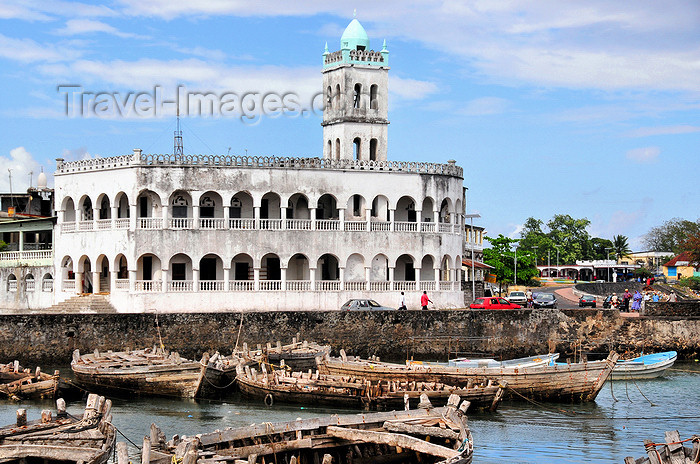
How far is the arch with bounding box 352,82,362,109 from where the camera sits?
59406mm

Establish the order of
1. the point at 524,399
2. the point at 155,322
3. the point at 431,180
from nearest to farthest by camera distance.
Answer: the point at 524,399 → the point at 155,322 → the point at 431,180

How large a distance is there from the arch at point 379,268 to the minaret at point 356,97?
6563mm

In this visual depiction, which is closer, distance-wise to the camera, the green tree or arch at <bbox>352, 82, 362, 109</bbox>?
arch at <bbox>352, 82, 362, 109</bbox>

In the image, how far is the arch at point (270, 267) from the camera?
2154 inches

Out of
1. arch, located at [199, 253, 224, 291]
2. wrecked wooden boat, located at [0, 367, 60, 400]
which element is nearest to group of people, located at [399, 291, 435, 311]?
arch, located at [199, 253, 224, 291]

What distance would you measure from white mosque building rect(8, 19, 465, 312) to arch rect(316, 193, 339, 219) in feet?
0.26

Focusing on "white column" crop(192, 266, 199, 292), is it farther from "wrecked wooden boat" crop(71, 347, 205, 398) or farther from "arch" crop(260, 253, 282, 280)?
"wrecked wooden boat" crop(71, 347, 205, 398)

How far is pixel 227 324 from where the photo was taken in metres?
45.7

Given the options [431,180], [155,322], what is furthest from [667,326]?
[155,322]

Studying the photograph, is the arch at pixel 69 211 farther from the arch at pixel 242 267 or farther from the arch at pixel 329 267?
the arch at pixel 329 267

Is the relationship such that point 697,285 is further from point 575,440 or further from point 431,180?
point 575,440

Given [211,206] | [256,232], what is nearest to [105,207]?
[211,206]

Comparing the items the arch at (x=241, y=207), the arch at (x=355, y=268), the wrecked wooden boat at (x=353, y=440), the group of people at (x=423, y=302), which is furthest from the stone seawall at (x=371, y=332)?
the wrecked wooden boat at (x=353, y=440)

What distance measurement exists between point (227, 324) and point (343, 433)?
77.4ft
